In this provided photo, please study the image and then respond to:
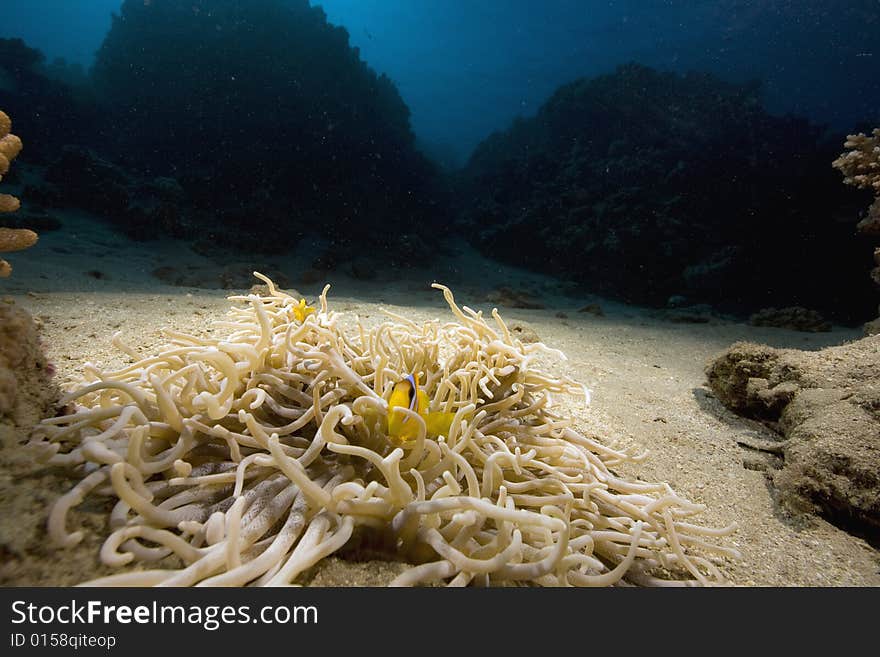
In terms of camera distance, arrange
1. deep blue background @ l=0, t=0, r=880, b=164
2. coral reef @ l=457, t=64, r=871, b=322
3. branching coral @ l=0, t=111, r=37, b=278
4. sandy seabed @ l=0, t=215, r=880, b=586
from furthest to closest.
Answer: deep blue background @ l=0, t=0, r=880, b=164 < coral reef @ l=457, t=64, r=871, b=322 < branching coral @ l=0, t=111, r=37, b=278 < sandy seabed @ l=0, t=215, r=880, b=586

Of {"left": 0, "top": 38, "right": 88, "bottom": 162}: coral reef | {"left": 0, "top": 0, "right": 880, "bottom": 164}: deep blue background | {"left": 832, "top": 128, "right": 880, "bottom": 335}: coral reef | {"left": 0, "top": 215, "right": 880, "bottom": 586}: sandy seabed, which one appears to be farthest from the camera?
{"left": 0, "top": 0, "right": 880, "bottom": 164}: deep blue background

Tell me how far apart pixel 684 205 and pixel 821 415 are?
974cm

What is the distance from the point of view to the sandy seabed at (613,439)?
0.87 metres

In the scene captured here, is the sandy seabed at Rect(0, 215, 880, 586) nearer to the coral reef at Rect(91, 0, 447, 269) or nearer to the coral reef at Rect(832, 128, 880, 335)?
the coral reef at Rect(832, 128, 880, 335)

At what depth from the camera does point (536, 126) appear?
16609 millimetres

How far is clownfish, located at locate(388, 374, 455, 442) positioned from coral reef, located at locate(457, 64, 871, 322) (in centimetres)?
983

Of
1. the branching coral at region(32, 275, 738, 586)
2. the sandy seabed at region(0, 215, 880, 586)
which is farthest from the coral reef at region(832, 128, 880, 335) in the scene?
the branching coral at region(32, 275, 738, 586)

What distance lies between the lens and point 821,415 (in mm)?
1959

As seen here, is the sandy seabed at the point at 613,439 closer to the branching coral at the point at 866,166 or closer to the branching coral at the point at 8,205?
the branching coral at the point at 8,205

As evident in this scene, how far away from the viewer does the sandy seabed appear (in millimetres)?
870

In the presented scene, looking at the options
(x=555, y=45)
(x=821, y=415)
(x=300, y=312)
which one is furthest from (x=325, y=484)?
(x=555, y=45)

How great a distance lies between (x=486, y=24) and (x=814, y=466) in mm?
58797

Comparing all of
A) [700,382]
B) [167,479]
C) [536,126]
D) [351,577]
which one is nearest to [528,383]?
[351,577]

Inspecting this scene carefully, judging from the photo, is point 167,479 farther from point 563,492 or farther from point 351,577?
point 563,492
